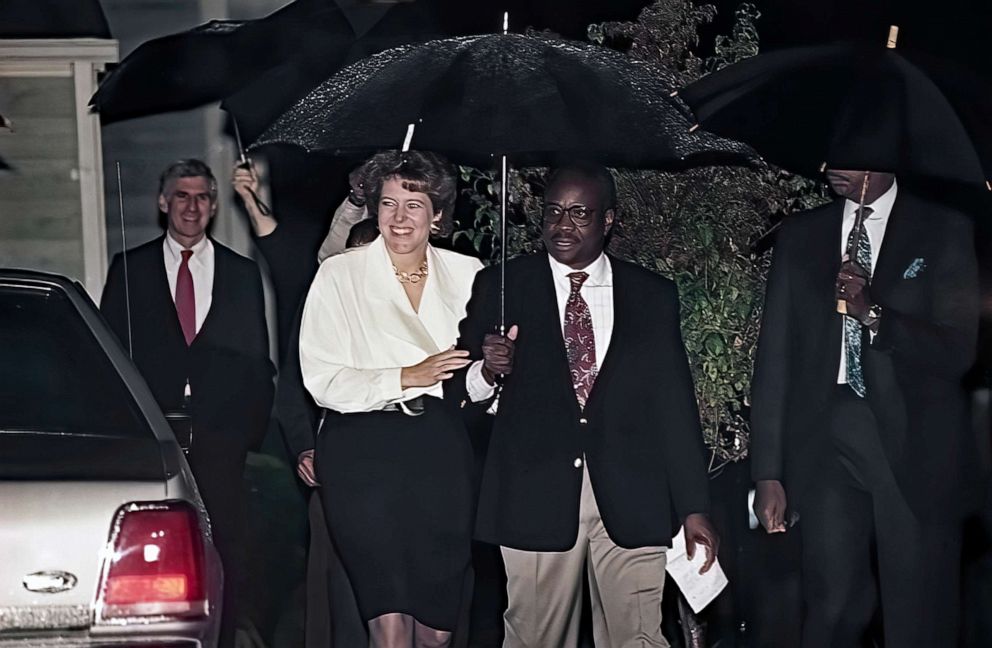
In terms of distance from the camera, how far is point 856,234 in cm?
514

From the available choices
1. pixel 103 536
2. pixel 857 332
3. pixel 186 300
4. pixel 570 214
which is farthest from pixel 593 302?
pixel 103 536

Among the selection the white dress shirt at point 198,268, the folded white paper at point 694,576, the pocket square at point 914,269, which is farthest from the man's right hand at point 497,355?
the pocket square at point 914,269

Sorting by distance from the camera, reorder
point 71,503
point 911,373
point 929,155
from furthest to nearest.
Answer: point 911,373 → point 929,155 → point 71,503

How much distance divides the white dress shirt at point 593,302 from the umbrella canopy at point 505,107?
0.40 m

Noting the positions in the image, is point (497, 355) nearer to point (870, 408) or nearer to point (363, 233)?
point (363, 233)

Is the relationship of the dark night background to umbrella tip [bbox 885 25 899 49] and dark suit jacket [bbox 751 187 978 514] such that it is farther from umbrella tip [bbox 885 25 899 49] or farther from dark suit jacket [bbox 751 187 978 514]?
dark suit jacket [bbox 751 187 978 514]

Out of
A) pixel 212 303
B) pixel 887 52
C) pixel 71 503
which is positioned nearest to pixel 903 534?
pixel 887 52

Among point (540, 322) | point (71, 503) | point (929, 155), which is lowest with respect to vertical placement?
point (71, 503)

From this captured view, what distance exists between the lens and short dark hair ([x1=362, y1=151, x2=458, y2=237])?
503cm

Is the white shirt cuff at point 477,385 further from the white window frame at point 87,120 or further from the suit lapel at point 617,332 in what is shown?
the white window frame at point 87,120

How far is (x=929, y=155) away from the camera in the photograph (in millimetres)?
4805

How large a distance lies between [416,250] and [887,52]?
186 centimetres

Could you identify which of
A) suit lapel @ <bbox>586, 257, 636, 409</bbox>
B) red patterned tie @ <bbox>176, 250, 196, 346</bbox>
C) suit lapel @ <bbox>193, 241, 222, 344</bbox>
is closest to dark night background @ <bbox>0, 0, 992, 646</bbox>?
suit lapel @ <bbox>193, 241, 222, 344</bbox>

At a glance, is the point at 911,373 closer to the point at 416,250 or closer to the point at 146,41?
the point at 416,250
